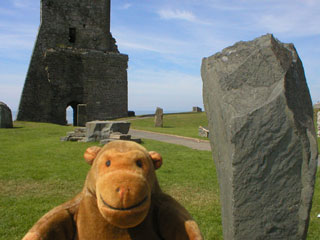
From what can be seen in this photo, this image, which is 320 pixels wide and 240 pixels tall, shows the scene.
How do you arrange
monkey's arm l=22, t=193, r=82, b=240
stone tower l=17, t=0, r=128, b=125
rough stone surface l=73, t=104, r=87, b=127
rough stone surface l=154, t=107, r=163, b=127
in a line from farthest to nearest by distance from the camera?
stone tower l=17, t=0, r=128, b=125, rough stone surface l=73, t=104, r=87, b=127, rough stone surface l=154, t=107, r=163, b=127, monkey's arm l=22, t=193, r=82, b=240

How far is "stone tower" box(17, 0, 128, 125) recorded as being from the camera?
23.2 meters

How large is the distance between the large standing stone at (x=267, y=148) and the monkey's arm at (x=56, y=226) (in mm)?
1327

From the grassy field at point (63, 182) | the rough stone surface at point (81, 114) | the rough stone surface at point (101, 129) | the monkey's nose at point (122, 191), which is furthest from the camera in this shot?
the rough stone surface at point (81, 114)

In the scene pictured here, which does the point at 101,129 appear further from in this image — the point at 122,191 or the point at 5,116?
the point at 122,191

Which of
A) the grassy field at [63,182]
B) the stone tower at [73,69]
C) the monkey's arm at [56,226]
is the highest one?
the stone tower at [73,69]

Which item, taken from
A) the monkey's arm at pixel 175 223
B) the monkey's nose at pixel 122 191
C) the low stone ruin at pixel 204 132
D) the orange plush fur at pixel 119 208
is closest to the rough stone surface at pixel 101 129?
the low stone ruin at pixel 204 132

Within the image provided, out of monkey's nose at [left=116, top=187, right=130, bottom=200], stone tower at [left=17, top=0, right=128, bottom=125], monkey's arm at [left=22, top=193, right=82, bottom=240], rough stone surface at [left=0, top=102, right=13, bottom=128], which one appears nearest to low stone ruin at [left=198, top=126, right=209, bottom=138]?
rough stone surface at [left=0, top=102, right=13, bottom=128]

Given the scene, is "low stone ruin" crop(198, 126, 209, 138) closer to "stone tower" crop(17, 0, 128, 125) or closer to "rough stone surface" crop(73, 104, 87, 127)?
"rough stone surface" crop(73, 104, 87, 127)

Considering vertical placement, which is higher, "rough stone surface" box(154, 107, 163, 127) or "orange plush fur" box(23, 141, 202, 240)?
"rough stone surface" box(154, 107, 163, 127)

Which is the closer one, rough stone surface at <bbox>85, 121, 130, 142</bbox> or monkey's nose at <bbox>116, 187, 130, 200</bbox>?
monkey's nose at <bbox>116, 187, 130, 200</bbox>

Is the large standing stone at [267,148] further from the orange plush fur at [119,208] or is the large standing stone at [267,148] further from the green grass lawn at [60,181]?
the green grass lawn at [60,181]

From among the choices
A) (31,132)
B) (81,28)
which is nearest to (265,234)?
(31,132)

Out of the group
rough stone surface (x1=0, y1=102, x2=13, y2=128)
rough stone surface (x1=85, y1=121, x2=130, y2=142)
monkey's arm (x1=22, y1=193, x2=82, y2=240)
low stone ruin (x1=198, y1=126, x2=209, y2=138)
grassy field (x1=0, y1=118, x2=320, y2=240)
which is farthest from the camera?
rough stone surface (x1=0, y1=102, x2=13, y2=128)

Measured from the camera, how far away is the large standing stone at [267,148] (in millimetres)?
2604
